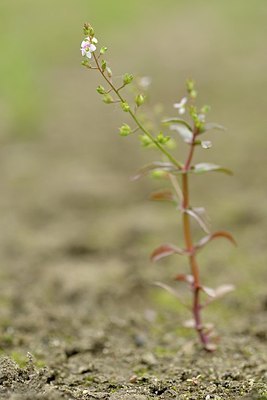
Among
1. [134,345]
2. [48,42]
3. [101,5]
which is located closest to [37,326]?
[134,345]

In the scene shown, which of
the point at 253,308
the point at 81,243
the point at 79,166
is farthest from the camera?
the point at 79,166

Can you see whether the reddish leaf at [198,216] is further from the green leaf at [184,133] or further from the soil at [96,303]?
the soil at [96,303]

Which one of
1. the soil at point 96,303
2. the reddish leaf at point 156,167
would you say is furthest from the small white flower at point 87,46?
the soil at point 96,303

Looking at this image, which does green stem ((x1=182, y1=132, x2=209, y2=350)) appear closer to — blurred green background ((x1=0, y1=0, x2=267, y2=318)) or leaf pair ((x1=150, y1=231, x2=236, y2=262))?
leaf pair ((x1=150, y1=231, x2=236, y2=262))

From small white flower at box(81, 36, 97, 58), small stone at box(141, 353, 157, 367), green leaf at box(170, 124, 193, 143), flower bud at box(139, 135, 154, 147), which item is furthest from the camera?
small stone at box(141, 353, 157, 367)

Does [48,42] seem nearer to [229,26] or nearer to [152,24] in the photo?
[152,24]

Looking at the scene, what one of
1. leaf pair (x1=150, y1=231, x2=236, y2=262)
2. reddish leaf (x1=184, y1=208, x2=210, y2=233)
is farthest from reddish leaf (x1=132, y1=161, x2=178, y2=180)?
leaf pair (x1=150, y1=231, x2=236, y2=262)
